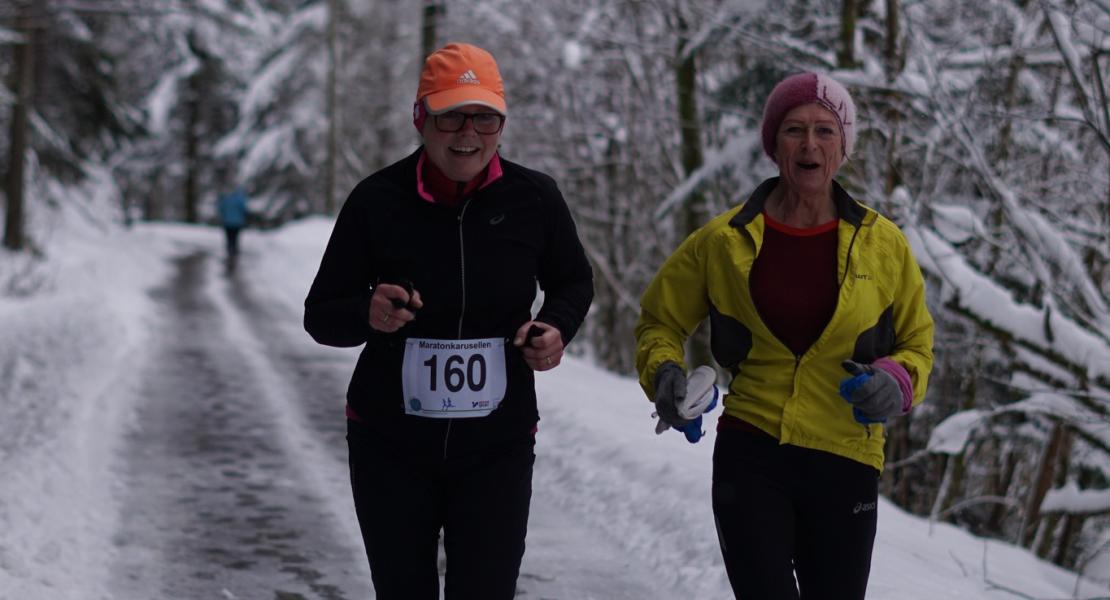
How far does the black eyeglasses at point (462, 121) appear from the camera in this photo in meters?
3.00

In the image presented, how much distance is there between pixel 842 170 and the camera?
887 centimetres

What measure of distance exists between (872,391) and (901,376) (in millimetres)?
Answer: 143

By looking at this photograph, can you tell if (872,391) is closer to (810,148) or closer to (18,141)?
(810,148)

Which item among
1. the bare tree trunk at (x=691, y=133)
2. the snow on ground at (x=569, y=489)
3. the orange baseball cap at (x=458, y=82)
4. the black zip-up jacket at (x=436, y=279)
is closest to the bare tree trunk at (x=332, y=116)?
the snow on ground at (x=569, y=489)

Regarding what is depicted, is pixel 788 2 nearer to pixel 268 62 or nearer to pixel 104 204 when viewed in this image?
pixel 104 204

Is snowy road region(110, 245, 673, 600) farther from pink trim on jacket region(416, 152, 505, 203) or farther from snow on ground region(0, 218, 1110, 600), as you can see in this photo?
pink trim on jacket region(416, 152, 505, 203)

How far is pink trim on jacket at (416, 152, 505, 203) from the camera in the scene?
3.05m

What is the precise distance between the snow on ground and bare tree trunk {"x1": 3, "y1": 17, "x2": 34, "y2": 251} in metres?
10.5

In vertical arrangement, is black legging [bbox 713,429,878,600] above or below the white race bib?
below

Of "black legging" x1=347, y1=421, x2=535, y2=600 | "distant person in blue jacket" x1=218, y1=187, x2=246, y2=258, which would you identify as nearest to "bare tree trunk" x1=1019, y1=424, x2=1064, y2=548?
"black legging" x1=347, y1=421, x2=535, y2=600

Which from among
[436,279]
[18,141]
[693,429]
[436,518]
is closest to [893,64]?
[693,429]

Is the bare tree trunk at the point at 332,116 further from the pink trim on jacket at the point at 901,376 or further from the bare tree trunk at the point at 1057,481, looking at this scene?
the pink trim on jacket at the point at 901,376

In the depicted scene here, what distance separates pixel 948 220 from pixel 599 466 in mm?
2693

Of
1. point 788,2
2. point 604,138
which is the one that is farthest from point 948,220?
point 604,138
